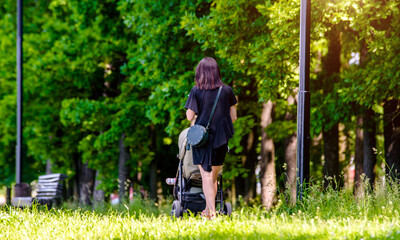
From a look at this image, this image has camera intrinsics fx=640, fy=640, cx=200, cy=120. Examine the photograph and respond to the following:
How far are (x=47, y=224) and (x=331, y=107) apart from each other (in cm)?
→ 811

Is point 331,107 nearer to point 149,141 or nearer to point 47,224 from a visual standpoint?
point 47,224

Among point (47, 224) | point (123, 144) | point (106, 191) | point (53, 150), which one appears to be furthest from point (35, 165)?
point (47, 224)

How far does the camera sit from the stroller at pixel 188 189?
8320 millimetres

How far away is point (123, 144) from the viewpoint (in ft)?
73.7

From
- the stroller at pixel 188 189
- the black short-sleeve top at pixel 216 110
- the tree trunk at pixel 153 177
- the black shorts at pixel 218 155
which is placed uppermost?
the black short-sleeve top at pixel 216 110

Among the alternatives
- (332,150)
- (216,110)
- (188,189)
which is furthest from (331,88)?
(216,110)

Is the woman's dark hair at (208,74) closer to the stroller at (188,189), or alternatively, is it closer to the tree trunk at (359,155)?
the stroller at (188,189)

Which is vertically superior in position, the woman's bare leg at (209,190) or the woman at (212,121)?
the woman at (212,121)

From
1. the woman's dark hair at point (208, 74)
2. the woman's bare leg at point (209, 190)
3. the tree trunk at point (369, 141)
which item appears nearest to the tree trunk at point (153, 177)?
the tree trunk at point (369, 141)

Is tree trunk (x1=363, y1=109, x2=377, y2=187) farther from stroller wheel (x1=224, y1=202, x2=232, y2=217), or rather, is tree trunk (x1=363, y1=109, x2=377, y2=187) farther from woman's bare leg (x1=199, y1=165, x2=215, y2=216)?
woman's bare leg (x1=199, y1=165, x2=215, y2=216)

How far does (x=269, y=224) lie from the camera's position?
680cm

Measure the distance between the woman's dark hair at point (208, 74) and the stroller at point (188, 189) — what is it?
76 centimetres

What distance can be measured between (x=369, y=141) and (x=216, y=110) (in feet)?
26.6

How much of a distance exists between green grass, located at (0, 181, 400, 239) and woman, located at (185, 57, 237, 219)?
20.7 inches
